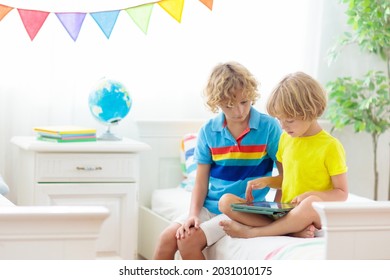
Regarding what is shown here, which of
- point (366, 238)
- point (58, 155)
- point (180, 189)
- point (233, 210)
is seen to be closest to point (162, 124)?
point (180, 189)

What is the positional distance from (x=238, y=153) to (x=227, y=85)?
226 mm

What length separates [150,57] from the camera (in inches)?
140

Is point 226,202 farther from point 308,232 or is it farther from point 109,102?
point 109,102

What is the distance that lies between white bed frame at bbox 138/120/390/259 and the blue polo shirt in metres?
0.66

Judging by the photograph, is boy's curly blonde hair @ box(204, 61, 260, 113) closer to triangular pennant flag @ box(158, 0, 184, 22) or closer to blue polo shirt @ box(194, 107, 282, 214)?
blue polo shirt @ box(194, 107, 282, 214)

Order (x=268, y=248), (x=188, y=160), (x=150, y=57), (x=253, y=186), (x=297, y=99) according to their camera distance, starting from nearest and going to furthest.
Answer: (x=268, y=248) → (x=297, y=99) → (x=253, y=186) → (x=188, y=160) → (x=150, y=57)

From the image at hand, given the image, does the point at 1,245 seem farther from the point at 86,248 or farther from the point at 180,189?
the point at 180,189

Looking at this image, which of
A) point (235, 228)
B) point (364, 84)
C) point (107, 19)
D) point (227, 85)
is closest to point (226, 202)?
point (235, 228)

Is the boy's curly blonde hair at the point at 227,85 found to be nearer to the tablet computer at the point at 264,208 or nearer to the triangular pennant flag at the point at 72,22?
the tablet computer at the point at 264,208

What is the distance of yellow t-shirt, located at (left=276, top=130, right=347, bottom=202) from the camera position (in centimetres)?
221

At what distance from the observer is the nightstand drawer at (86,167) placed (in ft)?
10.1

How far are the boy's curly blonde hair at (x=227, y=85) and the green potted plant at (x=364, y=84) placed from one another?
1296 millimetres

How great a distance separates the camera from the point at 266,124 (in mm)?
2488

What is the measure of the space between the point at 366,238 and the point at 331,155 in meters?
0.48
